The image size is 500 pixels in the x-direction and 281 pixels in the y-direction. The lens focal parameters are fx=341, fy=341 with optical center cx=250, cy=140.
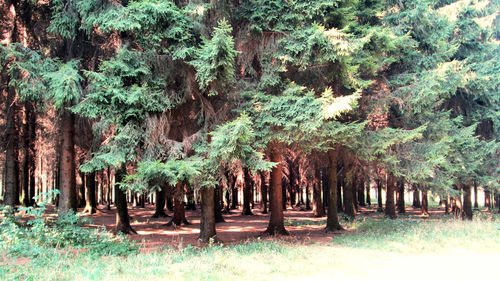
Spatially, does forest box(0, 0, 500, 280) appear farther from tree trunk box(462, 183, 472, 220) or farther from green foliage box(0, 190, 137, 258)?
tree trunk box(462, 183, 472, 220)

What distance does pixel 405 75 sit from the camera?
14758 millimetres

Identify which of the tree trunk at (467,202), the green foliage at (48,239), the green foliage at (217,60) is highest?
the green foliage at (217,60)

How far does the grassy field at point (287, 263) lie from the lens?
20.9 ft

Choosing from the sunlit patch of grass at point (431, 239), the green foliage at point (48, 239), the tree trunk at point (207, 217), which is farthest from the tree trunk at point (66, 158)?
the sunlit patch of grass at point (431, 239)

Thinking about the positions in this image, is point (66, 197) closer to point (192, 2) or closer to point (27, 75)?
point (27, 75)

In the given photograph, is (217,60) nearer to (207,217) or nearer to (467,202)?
(207,217)

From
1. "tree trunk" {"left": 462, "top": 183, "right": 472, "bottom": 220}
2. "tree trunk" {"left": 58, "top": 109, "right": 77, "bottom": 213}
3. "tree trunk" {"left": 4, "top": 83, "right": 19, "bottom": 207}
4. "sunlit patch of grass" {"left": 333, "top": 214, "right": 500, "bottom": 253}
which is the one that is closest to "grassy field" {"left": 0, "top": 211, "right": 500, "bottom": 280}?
"sunlit patch of grass" {"left": 333, "top": 214, "right": 500, "bottom": 253}

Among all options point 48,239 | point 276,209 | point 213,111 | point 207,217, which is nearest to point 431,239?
point 276,209

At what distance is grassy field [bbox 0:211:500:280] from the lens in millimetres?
6363

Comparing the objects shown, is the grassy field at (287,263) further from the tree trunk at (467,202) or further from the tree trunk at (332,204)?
the tree trunk at (467,202)

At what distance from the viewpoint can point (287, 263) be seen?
25.7 feet

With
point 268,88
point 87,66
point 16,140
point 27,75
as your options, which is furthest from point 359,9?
point 16,140

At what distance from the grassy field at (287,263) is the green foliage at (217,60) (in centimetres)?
487

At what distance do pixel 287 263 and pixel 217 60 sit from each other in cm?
559
